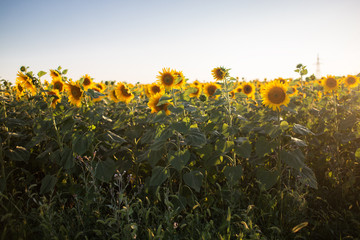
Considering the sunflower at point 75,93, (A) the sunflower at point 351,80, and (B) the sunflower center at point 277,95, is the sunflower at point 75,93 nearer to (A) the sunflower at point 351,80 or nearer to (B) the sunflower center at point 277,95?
(B) the sunflower center at point 277,95

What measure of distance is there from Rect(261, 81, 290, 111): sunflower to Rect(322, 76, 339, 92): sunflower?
317cm

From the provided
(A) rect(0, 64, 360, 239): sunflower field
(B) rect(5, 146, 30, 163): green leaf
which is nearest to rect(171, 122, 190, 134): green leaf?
(A) rect(0, 64, 360, 239): sunflower field

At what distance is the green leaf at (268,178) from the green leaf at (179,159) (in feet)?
2.86

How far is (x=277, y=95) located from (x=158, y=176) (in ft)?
5.42

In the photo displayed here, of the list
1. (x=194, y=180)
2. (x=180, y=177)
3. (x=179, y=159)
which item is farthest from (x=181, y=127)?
(x=180, y=177)

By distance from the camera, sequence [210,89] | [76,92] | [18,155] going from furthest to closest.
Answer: [210,89]
[76,92]
[18,155]

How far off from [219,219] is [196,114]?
3.91 ft

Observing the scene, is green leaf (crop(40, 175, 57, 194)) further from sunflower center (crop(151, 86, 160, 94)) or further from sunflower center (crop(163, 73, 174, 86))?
sunflower center (crop(163, 73, 174, 86))

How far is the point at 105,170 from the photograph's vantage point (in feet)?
9.02

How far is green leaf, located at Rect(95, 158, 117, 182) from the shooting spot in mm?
2715

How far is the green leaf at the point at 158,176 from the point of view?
244 centimetres

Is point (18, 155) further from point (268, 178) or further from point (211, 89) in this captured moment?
point (211, 89)

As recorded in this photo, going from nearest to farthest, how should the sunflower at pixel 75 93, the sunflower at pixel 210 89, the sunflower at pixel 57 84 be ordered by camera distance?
the sunflower at pixel 75 93 < the sunflower at pixel 57 84 < the sunflower at pixel 210 89

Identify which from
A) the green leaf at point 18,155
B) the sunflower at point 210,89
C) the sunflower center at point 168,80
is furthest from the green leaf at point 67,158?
the sunflower at point 210,89
